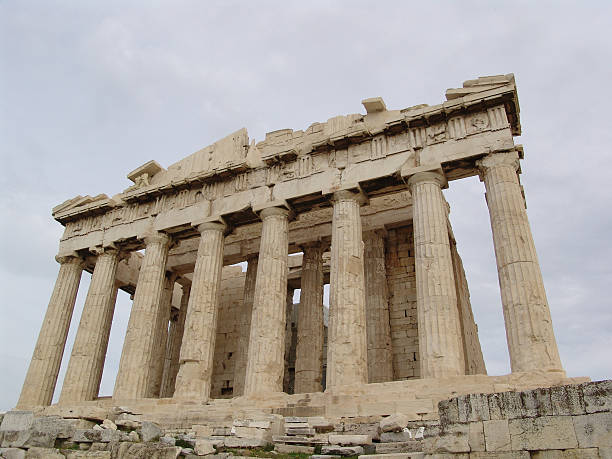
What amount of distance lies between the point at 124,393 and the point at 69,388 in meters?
3.03

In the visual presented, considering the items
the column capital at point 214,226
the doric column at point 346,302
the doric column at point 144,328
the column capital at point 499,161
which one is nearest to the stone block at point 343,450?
the doric column at point 346,302

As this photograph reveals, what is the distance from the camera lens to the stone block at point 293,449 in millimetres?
9570

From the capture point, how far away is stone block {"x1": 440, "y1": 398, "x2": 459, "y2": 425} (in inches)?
271

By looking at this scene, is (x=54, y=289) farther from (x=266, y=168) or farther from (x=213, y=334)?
(x=266, y=168)

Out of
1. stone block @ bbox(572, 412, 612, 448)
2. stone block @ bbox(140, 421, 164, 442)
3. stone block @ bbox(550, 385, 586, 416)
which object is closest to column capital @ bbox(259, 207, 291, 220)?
stone block @ bbox(140, 421, 164, 442)

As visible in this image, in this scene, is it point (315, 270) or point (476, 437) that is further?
point (315, 270)

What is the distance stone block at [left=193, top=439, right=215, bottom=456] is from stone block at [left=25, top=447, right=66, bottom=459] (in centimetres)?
233

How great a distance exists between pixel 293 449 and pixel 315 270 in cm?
1047

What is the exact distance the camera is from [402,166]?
1595 cm

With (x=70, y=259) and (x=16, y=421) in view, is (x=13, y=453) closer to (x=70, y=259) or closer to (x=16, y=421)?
(x=16, y=421)

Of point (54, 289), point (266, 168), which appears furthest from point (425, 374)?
point (54, 289)

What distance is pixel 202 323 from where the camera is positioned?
1694cm

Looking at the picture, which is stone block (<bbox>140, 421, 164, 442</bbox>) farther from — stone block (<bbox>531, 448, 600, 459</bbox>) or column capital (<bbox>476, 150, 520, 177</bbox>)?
column capital (<bbox>476, 150, 520, 177</bbox>)

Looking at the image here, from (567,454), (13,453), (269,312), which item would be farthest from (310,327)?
(567,454)
